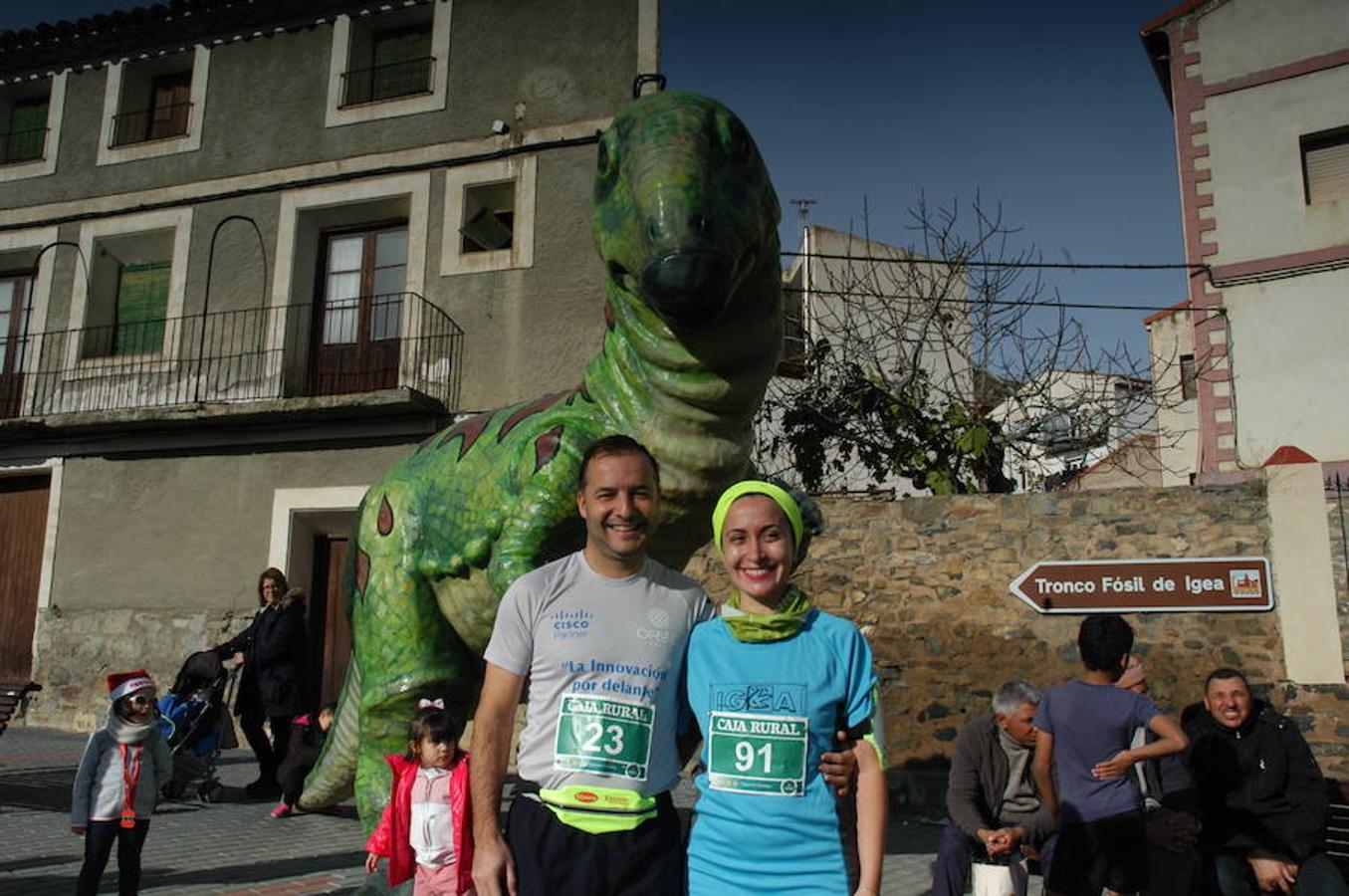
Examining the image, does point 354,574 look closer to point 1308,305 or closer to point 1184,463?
point 1308,305

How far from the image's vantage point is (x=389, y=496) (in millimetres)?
3008

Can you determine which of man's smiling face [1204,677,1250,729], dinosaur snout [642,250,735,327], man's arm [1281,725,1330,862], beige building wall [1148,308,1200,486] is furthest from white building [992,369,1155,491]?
dinosaur snout [642,250,735,327]

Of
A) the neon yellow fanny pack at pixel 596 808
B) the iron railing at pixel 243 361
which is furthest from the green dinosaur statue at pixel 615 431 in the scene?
the iron railing at pixel 243 361

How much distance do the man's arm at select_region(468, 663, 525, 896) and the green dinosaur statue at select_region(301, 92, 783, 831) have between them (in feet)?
1.73

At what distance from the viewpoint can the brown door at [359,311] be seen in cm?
1165

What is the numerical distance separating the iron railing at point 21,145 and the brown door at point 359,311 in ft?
14.3

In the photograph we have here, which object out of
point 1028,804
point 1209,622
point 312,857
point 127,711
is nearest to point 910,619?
point 1209,622

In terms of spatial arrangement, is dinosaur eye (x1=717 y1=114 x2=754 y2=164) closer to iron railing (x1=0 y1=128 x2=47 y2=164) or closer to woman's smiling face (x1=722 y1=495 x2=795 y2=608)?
woman's smiling face (x1=722 y1=495 x2=795 y2=608)

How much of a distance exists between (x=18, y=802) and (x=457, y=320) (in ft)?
19.2

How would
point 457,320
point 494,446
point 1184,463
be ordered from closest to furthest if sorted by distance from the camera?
point 494,446 → point 457,320 → point 1184,463

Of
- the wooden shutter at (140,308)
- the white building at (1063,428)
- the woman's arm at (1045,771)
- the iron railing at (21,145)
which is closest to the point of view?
the woman's arm at (1045,771)

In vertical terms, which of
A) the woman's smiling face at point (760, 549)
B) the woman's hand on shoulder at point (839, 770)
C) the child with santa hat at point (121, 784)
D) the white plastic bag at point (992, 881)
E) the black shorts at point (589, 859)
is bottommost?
the white plastic bag at point (992, 881)

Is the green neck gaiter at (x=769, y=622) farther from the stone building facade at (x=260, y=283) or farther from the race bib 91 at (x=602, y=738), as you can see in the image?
the stone building facade at (x=260, y=283)

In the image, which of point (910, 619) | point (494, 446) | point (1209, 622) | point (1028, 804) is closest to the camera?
point (494, 446)
